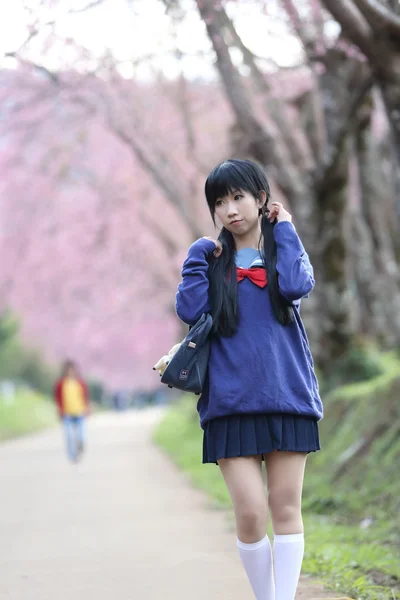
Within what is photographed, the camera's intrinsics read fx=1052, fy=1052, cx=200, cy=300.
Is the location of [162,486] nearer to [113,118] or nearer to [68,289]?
[113,118]

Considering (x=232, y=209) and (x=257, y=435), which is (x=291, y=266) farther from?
(x=257, y=435)

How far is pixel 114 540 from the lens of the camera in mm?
7074

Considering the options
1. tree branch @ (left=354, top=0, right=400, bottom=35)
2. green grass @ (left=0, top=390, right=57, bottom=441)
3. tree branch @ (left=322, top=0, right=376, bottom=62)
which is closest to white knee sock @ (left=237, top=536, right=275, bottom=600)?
tree branch @ (left=354, top=0, right=400, bottom=35)

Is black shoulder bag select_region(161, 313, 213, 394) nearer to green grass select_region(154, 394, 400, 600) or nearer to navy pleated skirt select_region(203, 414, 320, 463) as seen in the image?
navy pleated skirt select_region(203, 414, 320, 463)

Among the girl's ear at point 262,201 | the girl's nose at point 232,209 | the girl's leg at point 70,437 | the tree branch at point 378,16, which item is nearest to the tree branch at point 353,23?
the tree branch at point 378,16

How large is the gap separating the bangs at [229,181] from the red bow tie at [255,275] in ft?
0.94

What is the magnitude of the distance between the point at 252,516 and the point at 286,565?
0.22 metres

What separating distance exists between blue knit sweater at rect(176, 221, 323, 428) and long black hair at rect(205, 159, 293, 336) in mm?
36

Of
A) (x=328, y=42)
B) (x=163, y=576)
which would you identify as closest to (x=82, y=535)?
(x=163, y=576)

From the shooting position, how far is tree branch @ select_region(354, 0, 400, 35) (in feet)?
21.8

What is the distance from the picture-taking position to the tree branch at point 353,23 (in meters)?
6.84

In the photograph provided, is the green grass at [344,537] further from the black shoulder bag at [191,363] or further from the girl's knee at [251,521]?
the black shoulder bag at [191,363]

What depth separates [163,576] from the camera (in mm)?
5512

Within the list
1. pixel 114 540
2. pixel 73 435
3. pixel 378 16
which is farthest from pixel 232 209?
pixel 73 435
